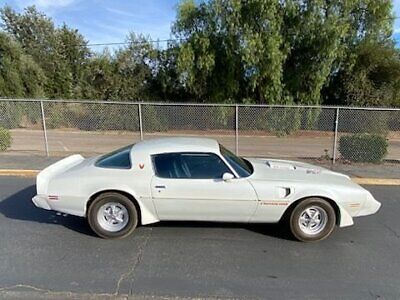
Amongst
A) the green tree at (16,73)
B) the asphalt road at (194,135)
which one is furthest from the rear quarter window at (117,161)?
the green tree at (16,73)

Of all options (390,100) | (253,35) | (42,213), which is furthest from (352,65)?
(42,213)

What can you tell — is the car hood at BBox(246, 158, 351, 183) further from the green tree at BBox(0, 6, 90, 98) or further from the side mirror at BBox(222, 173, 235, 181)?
the green tree at BBox(0, 6, 90, 98)

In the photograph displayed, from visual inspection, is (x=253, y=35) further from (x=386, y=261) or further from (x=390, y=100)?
(x=386, y=261)

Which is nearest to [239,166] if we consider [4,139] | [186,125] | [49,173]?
[49,173]

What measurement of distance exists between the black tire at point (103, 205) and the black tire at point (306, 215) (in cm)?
202

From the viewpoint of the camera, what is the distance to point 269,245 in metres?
4.35

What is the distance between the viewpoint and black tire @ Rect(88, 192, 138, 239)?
4473 mm

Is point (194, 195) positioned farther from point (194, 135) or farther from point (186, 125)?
point (186, 125)

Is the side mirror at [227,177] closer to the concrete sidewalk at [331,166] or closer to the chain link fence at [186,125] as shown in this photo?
the concrete sidewalk at [331,166]

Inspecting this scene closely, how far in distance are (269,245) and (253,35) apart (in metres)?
13.8

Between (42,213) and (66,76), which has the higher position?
(66,76)

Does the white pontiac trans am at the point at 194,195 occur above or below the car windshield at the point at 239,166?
below

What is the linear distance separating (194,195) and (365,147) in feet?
23.6

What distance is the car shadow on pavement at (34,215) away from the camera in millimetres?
4914
